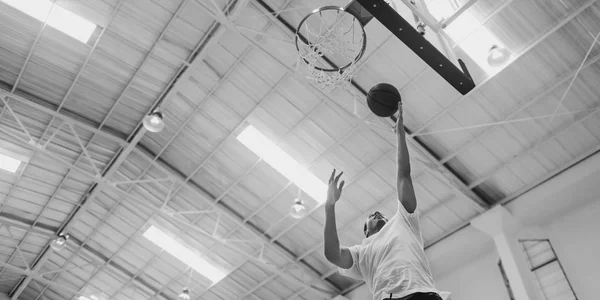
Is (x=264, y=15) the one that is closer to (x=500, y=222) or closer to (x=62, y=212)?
(x=500, y=222)

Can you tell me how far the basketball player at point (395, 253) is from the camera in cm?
219

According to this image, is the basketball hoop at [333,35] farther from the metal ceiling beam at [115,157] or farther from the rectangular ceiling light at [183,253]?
the rectangular ceiling light at [183,253]

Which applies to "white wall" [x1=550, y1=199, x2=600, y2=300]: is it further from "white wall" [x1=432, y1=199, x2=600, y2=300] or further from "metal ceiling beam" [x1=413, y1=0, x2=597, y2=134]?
"metal ceiling beam" [x1=413, y1=0, x2=597, y2=134]

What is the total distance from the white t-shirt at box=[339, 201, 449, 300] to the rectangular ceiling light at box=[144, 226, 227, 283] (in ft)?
52.3

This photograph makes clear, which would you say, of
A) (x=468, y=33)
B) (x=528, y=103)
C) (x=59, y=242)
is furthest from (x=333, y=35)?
(x=59, y=242)

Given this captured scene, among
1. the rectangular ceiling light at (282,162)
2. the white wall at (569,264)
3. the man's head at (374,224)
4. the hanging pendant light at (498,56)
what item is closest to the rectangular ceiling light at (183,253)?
the rectangular ceiling light at (282,162)

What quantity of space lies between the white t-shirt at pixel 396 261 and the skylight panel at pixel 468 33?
29.3 ft

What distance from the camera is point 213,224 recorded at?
16422mm

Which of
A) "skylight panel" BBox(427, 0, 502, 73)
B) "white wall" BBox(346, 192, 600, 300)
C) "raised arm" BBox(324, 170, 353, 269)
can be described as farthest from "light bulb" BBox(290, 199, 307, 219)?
"raised arm" BBox(324, 170, 353, 269)

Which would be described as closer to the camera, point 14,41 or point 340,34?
point 340,34

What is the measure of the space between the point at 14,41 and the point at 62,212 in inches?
309

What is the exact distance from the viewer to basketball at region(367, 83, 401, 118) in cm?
513

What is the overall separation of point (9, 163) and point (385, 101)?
15.6m

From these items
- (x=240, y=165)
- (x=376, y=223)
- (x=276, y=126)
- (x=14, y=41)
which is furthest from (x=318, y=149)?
(x=376, y=223)
